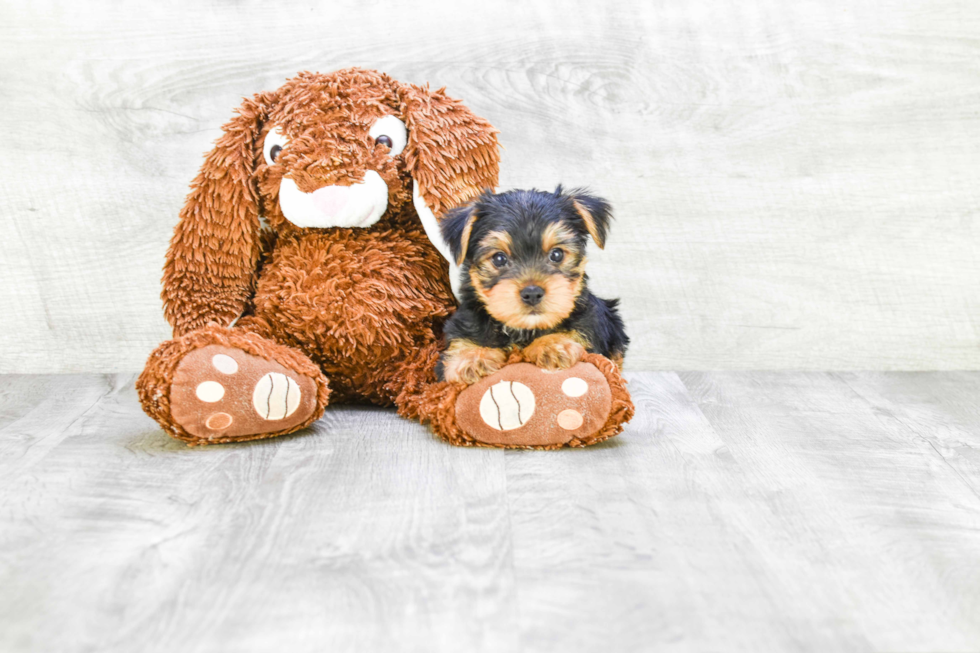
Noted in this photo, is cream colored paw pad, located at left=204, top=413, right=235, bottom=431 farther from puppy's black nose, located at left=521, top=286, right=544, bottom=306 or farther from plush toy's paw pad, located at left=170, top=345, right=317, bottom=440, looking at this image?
puppy's black nose, located at left=521, top=286, right=544, bottom=306

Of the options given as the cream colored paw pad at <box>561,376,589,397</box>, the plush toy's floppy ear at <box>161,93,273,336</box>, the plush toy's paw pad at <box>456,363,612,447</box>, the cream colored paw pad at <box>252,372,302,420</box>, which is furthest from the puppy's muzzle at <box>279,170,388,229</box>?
the cream colored paw pad at <box>561,376,589,397</box>

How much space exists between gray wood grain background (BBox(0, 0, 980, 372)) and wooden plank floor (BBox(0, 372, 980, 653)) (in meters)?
0.58

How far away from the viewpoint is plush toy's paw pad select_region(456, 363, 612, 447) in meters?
1.60

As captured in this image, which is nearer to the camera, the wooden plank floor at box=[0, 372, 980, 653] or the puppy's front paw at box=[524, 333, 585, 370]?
the wooden plank floor at box=[0, 372, 980, 653]

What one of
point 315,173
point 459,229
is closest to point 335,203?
point 315,173

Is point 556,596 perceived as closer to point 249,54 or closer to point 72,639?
point 72,639

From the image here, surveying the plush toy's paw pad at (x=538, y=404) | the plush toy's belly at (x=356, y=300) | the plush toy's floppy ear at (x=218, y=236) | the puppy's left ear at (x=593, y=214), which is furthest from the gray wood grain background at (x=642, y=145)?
the plush toy's paw pad at (x=538, y=404)

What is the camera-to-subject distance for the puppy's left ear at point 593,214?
1594 millimetres

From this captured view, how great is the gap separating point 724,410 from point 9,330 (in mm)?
1904

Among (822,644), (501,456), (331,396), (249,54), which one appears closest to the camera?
(822,644)

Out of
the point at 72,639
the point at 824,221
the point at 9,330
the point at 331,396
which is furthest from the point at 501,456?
the point at 9,330

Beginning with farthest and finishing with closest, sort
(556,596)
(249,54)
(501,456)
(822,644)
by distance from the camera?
1. (249,54)
2. (501,456)
3. (556,596)
4. (822,644)

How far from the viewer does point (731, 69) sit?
7.77 feet

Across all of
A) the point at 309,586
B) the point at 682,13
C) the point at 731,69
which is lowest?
the point at 309,586
